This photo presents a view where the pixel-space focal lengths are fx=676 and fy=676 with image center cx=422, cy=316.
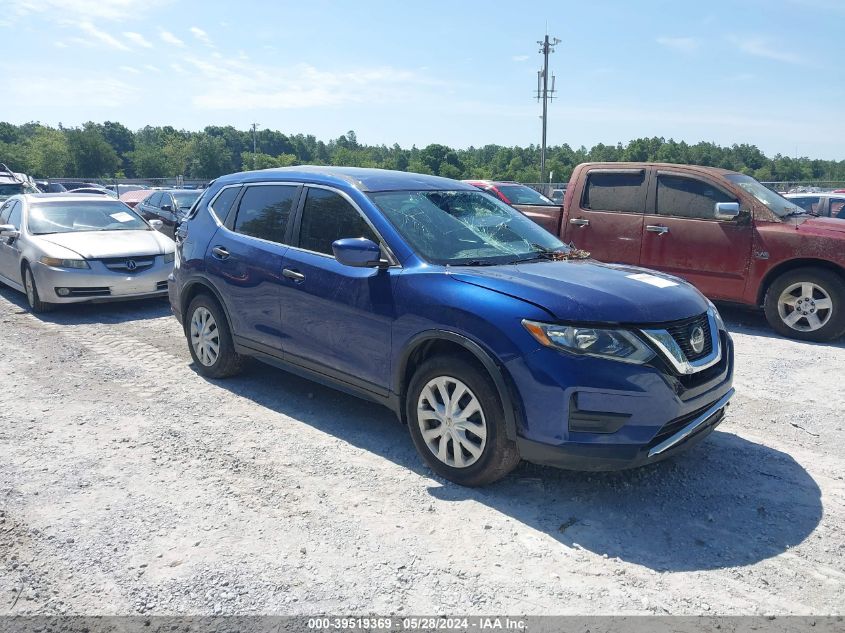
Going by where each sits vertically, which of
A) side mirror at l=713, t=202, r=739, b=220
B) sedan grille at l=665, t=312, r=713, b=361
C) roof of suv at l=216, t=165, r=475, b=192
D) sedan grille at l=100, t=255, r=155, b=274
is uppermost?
roof of suv at l=216, t=165, r=475, b=192

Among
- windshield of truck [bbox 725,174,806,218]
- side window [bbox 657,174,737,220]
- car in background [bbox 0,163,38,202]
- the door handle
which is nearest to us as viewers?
the door handle

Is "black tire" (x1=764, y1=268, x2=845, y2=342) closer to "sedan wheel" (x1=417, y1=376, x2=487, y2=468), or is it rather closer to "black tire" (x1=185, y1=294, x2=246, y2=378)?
"sedan wheel" (x1=417, y1=376, x2=487, y2=468)

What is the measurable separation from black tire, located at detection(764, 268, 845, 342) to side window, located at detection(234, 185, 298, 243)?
18.4ft

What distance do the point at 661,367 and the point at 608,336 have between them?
0.32m

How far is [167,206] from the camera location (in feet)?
50.8

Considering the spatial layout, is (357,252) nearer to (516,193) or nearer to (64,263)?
(64,263)

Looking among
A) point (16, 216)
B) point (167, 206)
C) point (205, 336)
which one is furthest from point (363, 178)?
point (167, 206)

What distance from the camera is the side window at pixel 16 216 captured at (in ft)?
31.5

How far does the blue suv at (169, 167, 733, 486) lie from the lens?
3398 millimetres

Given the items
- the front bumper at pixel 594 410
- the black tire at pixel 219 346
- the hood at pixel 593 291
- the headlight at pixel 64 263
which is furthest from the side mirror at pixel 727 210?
the headlight at pixel 64 263

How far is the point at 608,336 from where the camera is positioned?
3.42 m

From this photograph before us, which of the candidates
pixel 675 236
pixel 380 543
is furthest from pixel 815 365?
pixel 380 543

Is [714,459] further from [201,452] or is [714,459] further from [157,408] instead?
[157,408]

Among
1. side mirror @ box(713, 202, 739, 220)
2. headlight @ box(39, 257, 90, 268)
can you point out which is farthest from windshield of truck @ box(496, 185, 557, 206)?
headlight @ box(39, 257, 90, 268)
